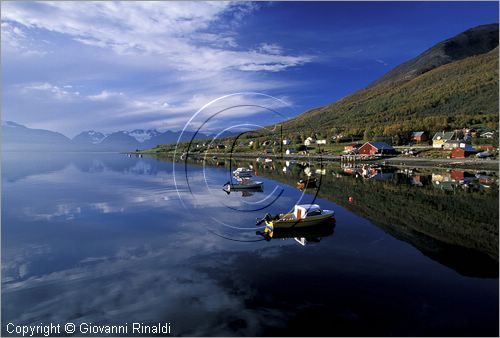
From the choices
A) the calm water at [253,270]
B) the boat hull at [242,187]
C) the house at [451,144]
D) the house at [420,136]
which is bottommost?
the calm water at [253,270]

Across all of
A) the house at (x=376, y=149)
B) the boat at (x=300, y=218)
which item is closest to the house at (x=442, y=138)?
the house at (x=376, y=149)

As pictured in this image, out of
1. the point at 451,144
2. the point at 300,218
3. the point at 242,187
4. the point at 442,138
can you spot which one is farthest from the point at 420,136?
the point at 300,218

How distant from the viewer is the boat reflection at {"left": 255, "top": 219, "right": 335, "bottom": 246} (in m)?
29.4

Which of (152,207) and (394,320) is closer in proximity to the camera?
(394,320)

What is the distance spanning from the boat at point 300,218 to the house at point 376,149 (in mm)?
107815

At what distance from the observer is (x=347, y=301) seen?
17.7 metres

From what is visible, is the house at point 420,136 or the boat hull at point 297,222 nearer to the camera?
the boat hull at point 297,222

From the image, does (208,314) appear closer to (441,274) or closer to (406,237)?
(441,274)

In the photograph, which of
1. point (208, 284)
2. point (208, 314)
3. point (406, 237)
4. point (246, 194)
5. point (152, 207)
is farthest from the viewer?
point (246, 194)

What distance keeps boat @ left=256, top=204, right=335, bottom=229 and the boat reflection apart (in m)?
0.38

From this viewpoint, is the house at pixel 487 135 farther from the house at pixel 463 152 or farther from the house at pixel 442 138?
the house at pixel 463 152

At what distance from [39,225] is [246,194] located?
2829 centimetres

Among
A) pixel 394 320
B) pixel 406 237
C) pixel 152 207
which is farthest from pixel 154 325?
pixel 152 207

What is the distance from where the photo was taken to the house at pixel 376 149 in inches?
5192
